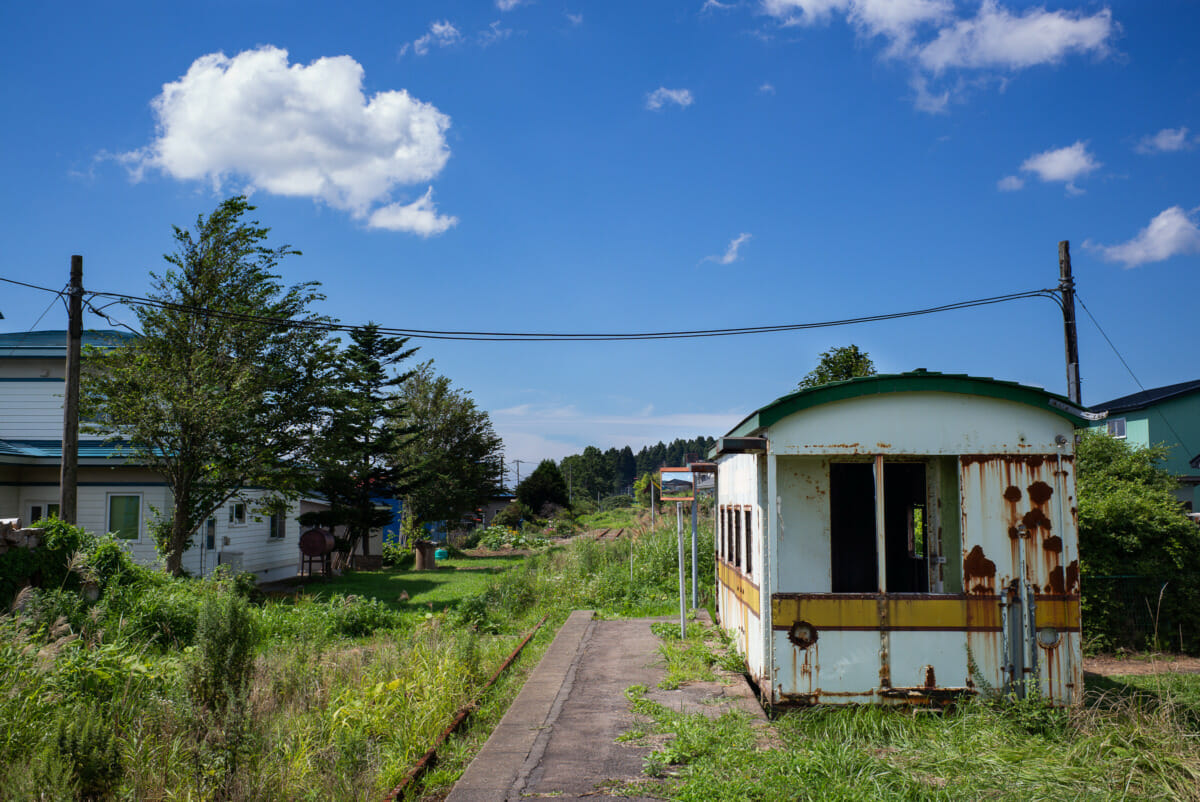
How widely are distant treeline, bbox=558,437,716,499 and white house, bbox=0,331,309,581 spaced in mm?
13981

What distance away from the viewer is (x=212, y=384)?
1644cm

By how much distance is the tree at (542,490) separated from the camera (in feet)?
155

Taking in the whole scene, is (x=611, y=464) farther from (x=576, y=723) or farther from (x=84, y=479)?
(x=576, y=723)

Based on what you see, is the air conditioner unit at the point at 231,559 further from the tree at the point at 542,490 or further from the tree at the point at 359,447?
the tree at the point at 542,490

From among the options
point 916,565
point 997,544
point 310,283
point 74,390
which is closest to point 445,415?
point 310,283

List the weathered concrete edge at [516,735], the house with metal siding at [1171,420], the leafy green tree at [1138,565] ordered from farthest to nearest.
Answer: the house with metal siding at [1171,420] → the leafy green tree at [1138,565] → the weathered concrete edge at [516,735]

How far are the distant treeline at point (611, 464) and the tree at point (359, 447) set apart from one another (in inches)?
415

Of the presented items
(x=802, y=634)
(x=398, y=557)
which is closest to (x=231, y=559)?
(x=398, y=557)

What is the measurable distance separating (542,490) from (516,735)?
1613 inches

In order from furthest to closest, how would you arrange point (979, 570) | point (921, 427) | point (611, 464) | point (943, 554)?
point (611, 464)
point (943, 554)
point (921, 427)
point (979, 570)

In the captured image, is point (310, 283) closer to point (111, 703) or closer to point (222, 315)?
point (222, 315)

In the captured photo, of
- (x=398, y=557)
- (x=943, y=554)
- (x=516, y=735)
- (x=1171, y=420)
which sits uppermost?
(x=1171, y=420)

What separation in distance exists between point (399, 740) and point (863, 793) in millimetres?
3630

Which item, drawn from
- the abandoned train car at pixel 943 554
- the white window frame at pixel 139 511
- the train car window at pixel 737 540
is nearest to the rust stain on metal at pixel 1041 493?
the abandoned train car at pixel 943 554
